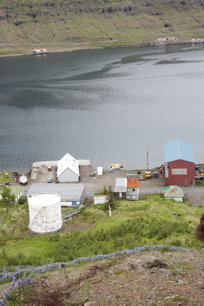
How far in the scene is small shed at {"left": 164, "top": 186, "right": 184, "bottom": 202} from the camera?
45625mm

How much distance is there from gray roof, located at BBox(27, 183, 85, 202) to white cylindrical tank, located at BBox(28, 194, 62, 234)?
8.88 meters

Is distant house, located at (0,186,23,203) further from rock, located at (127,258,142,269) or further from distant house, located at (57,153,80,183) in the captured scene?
rock, located at (127,258,142,269)

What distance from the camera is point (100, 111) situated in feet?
331

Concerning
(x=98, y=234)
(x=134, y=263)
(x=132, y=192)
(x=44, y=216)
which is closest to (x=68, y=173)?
(x=132, y=192)

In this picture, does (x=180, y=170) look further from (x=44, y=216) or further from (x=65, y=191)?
(x=44, y=216)

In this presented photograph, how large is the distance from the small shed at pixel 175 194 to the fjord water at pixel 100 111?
54.9 feet

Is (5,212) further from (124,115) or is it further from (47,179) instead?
(124,115)

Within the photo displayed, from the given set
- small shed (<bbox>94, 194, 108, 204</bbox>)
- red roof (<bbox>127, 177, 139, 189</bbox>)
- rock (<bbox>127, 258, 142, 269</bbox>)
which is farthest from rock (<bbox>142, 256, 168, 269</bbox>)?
red roof (<bbox>127, 177, 139, 189</bbox>)

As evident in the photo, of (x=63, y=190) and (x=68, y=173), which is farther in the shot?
(x=68, y=173)

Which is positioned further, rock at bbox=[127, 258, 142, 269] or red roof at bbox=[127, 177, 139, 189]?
red roof at bbox=[127, 177, 139, 189]

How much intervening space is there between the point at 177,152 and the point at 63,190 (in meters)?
16.1

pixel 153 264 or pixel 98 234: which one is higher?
pixel 153 264

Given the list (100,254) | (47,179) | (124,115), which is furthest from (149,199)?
(124,115)

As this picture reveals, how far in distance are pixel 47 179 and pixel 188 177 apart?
19.2m
